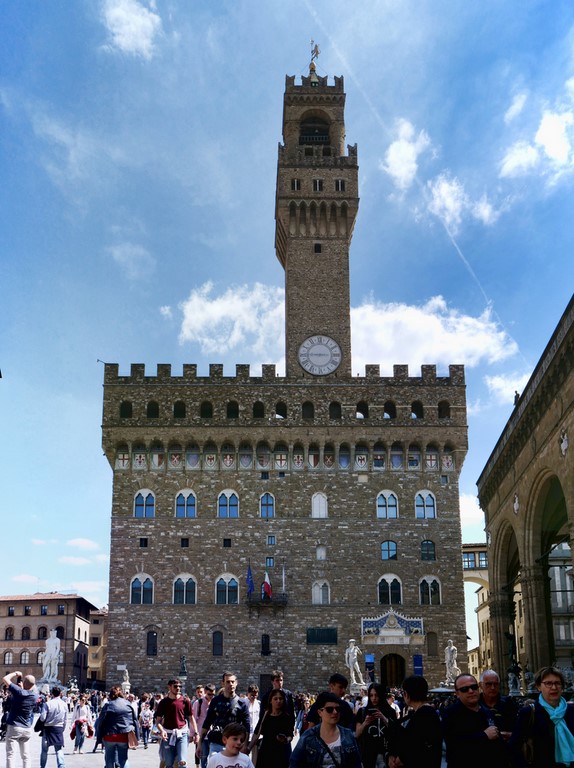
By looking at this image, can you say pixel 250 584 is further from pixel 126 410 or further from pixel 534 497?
pixel 534 497

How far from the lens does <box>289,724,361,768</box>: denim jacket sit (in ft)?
23.8

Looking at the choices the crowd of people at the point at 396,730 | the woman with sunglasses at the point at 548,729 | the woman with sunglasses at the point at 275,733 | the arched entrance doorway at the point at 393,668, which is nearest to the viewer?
the crowd of people at the point at 396,730

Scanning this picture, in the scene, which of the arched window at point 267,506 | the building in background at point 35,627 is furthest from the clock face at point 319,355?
the building in background at point 35,627

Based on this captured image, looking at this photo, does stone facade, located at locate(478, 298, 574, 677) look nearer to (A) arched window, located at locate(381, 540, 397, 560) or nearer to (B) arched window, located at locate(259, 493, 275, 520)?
(A) arched window, located at locate(381, 540, 397, 560)

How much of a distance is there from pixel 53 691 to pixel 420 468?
34756 millimetres

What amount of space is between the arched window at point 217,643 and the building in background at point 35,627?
43.2 meters

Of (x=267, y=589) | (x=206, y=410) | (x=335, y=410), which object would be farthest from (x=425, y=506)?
(x=206, y=410)

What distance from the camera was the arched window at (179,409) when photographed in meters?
49.3

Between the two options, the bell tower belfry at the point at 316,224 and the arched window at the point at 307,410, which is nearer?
the arched window at the point at 307,410

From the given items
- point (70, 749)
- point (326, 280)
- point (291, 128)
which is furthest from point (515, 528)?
point (291, 128)

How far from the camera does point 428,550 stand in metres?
47.7

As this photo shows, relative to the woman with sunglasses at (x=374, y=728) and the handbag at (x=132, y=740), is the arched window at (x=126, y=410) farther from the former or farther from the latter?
the woman with sunglasses at (x=374, y=728)

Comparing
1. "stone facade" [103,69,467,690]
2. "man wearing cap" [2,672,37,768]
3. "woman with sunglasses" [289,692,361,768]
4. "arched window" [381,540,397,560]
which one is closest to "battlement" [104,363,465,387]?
"stone facade" [103,69,467,690]

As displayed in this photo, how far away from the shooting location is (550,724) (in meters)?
8.48
